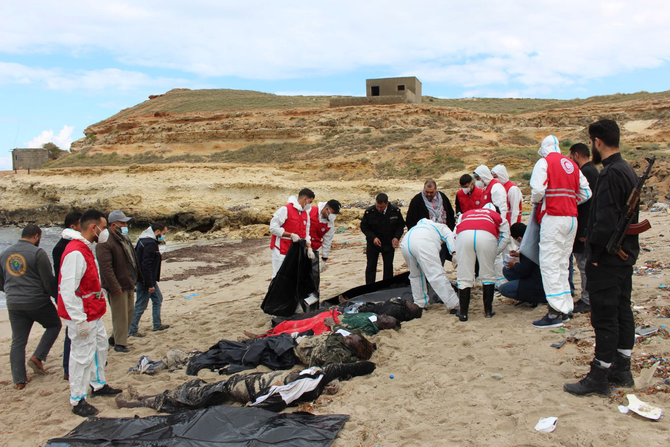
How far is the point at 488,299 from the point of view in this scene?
5434 mm

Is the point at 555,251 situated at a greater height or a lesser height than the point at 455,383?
greater

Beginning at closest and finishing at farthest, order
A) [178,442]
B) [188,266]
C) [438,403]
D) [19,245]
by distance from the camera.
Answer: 1. [178,442]
2. [438,403]
3. [19,245]
4. [188,266]

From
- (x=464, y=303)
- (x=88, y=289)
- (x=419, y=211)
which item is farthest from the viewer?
(x=419, y=211)

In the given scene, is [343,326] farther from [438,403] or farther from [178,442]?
[178,442]

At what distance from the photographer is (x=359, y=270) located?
952 cm

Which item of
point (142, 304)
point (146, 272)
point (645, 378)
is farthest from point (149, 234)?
point (645, 378)

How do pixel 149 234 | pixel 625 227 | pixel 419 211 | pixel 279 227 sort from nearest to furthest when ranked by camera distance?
pixel 625 227 → pixel 149 234 → pixel 279 227 → pixel 419 211

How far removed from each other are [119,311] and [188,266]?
7.38 meters

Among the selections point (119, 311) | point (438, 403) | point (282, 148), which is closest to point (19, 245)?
point (119, 311)

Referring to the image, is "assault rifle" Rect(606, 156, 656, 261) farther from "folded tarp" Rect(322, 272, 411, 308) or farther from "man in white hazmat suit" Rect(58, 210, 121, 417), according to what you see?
"man in white hazmat suit" Rect(58, 210, 121, 417)

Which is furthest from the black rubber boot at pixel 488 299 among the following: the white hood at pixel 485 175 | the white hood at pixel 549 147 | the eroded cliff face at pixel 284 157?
the eroded cliff face at pixel 284 157

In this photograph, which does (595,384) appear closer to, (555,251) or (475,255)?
(555,251)

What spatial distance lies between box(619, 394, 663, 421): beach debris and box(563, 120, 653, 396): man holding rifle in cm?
18

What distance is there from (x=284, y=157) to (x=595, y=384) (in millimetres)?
30472
